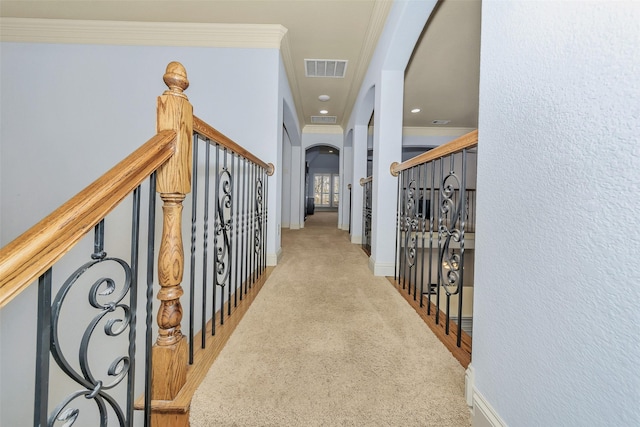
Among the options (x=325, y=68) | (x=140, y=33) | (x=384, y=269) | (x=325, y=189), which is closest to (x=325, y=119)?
(x=325, y=68)

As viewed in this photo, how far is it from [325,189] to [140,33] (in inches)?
479

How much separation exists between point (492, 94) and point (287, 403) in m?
1.16

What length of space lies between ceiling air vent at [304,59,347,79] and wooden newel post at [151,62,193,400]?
3.17 metres

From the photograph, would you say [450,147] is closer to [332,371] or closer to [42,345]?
[332,371]

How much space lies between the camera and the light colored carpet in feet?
2.86

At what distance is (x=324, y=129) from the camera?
22.4 ft

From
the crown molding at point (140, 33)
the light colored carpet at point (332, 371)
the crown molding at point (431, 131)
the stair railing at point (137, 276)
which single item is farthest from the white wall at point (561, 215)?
the crown molding at point (431, 131)

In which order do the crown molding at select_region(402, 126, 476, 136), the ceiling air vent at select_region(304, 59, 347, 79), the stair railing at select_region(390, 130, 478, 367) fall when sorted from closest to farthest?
the stair railing at select_region(390, 130, 478, 367) < the ceiling air vent at select_region(304, 59, 347, 79) < the crown molding at select_region(402, 126, 476, 136)

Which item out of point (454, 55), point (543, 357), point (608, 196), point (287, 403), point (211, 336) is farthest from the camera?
point (454, 55)

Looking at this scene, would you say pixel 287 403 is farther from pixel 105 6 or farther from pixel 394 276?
pixel 105 6

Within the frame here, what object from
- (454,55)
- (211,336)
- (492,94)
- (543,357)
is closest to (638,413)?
(543,357)

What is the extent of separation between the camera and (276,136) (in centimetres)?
299

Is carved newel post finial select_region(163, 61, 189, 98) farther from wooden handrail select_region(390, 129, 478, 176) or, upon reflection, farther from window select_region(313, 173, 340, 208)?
window select_region(313, 173, 340, 208)

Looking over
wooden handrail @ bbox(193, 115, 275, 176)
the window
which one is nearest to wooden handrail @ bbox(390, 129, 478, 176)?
wooden handrail @ bbox(193, 115, 275, 176)
